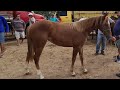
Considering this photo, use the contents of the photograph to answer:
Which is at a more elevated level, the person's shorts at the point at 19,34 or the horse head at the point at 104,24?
the horse head at the point at 104,24

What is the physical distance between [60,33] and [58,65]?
1.36 m

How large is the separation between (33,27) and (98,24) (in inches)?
58.7

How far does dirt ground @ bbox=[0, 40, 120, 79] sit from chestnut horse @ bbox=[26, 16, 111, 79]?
0.35 metres

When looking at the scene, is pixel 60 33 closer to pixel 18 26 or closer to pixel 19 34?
pixel 18 26

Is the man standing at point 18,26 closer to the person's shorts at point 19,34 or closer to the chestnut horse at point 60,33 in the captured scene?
the person's shorts at point 19,34

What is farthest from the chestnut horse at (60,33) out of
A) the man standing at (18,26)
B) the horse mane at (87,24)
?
the man standing at (18,26)

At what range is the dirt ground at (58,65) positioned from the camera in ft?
18.2

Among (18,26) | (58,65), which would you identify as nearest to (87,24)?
(58,65)

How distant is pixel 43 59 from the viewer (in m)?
7.41

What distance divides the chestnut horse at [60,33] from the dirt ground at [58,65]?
0.35 m

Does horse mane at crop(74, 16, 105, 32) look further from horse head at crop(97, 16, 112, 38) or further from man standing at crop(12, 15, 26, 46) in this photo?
man standing at crop(12, 15, 26, 46)
